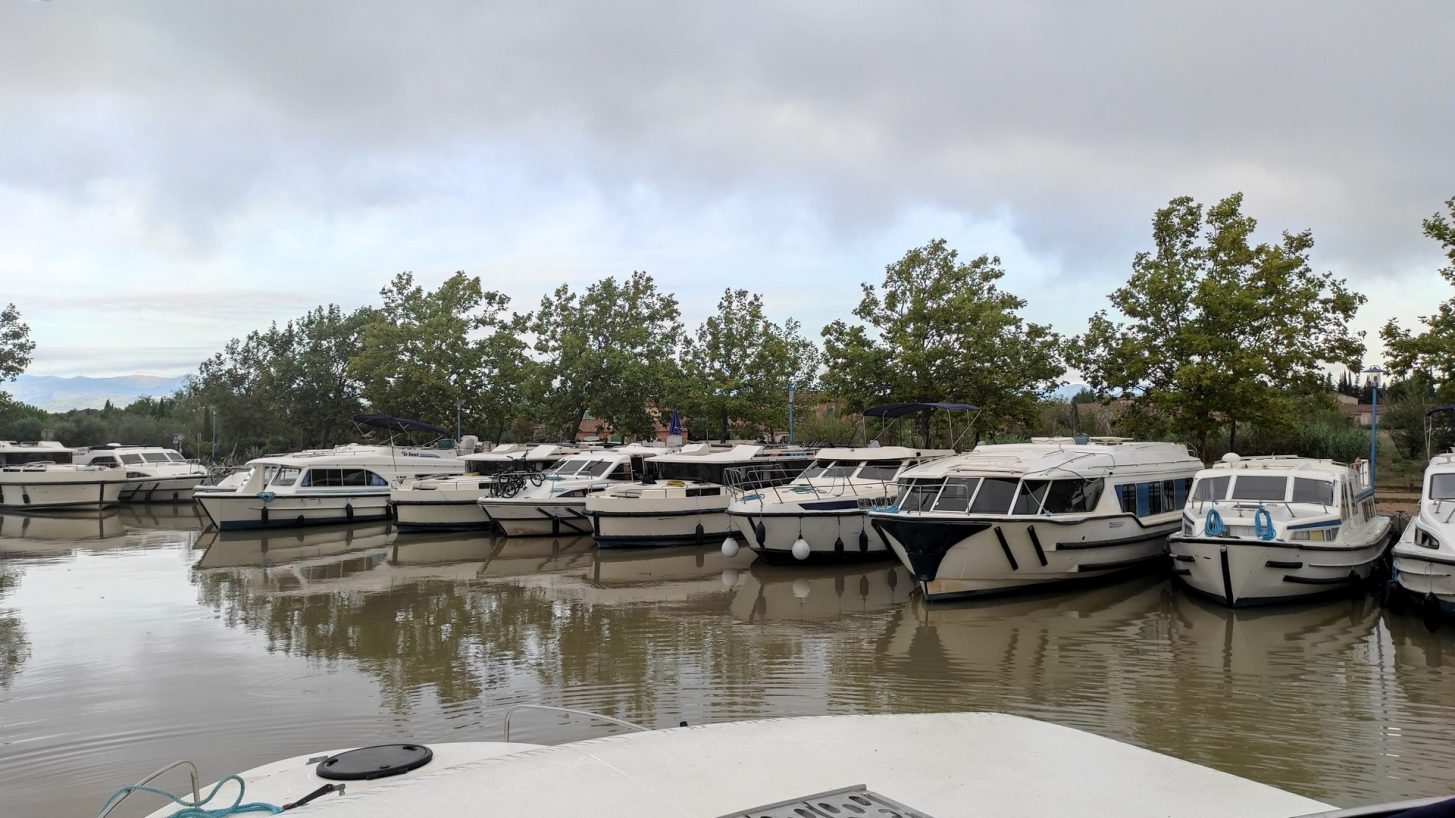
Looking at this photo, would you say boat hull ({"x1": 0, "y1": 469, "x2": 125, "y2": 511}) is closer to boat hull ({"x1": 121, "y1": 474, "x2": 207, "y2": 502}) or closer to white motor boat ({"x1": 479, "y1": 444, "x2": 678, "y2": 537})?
boat hull ({"x1": 121, "y1": 474, "x2": 207, "y2": 502})

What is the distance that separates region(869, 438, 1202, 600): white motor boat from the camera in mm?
14797

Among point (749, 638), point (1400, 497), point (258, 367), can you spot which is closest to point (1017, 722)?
point (749, 638)

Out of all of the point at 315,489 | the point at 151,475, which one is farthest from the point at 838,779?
the point at 151,475

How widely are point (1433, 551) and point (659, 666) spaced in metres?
9.94

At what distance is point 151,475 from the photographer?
35.8 m

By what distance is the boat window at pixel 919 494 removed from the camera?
15.8 metres

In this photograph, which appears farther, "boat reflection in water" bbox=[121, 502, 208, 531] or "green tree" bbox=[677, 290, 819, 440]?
"green tree" bbox=[677, 290, 819, 440]

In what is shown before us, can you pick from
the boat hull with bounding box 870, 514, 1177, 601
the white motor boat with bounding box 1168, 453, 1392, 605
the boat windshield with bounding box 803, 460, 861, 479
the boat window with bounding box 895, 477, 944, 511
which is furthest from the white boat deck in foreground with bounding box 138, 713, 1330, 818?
the boat windshield with bounding box 803, 460, 861, 479

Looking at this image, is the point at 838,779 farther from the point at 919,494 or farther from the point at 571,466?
the point at 571,466

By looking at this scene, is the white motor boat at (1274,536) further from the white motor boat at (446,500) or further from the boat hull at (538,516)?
the white motor boat at (446,500)

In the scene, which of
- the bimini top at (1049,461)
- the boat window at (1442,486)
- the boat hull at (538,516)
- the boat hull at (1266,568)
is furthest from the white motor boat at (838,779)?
the boat hull at (538,516)

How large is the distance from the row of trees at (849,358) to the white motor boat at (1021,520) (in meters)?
8.50

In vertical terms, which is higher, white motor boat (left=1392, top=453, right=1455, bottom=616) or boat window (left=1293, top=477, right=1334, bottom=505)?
boat window (left=1293, top=477, right=1334, bottom=505)

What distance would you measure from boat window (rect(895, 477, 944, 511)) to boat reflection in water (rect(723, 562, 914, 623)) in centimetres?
153
